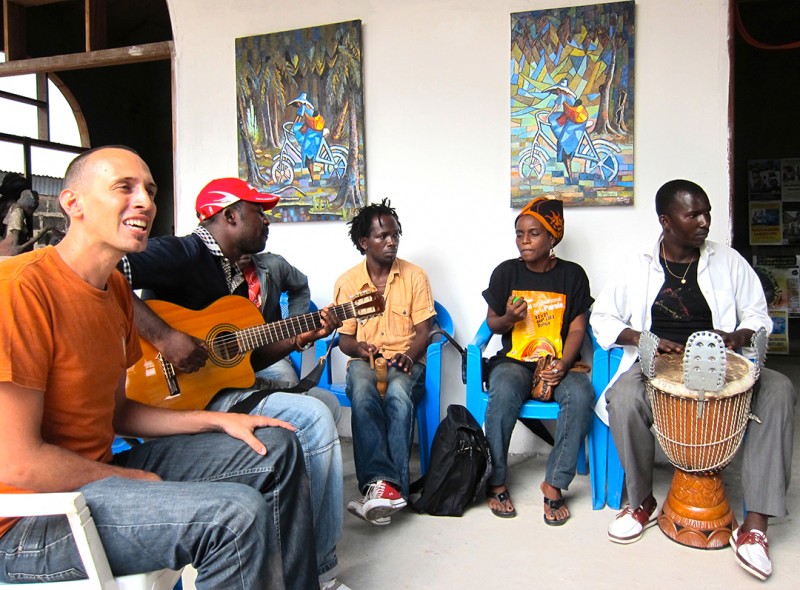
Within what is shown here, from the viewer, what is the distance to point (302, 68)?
4.15m

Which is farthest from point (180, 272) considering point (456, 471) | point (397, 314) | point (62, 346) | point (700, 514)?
point (700, 514)

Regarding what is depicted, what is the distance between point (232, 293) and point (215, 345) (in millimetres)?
293

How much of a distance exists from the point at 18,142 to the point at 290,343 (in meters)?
7.19

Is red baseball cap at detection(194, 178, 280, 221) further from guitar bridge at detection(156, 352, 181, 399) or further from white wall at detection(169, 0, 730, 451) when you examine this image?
white wall at detection(169, 0, 730, 451)

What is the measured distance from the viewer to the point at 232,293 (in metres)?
2.89

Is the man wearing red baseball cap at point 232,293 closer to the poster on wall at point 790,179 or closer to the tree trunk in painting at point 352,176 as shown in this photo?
the tree trunk in painting at point 352,176

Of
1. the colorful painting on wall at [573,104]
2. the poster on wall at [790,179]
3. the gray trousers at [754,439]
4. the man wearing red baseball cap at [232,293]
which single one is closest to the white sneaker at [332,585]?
the man wearing red baseball cap at [232,293]

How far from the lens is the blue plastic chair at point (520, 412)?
314 centimetres

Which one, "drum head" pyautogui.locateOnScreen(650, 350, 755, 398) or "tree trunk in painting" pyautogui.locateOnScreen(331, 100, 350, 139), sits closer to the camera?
"drum head" pyautogui.locateOnScreen(650, 350, 755, 398)

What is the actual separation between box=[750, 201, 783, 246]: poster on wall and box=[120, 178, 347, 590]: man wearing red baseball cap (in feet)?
21.6

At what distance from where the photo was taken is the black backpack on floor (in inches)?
120

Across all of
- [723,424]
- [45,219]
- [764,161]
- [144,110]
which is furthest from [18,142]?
[764,161]

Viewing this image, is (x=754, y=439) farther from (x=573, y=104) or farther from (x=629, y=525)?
(x=573, y=104)

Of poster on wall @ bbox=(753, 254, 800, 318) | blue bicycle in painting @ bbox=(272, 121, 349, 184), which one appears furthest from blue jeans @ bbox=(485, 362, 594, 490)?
poster on wall @ bbox=(753, 254, 800, 318)
